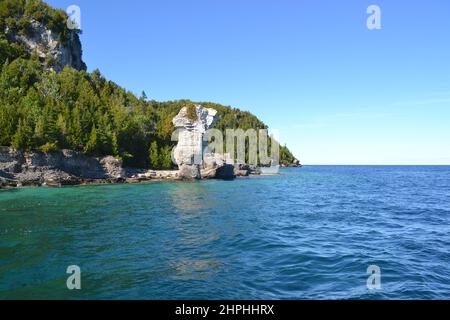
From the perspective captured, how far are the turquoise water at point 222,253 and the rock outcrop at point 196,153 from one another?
49.3 m

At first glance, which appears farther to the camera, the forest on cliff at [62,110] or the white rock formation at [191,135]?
the white rock formation at [191,135]

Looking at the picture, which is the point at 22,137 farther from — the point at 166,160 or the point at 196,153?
the point at 196,153

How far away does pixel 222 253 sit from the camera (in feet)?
58.7

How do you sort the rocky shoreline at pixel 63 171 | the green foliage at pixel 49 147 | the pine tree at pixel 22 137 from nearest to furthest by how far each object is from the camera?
1. the rocky shoreline at pixel 63 171
2. the pine tree at pixel 22 137
3. the green foliage at pixel 49 147

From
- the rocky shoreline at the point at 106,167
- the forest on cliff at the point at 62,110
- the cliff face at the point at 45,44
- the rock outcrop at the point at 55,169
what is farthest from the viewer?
the cliff face at the point at 45,44

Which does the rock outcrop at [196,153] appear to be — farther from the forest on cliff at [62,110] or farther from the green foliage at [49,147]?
the green foliage at [49,147]

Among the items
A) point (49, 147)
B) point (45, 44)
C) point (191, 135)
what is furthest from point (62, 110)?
point (45, 44)

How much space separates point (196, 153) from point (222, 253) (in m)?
66.9

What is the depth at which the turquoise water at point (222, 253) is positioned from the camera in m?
12.8

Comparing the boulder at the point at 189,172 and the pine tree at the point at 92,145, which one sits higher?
the pine tree at the point at 92,145

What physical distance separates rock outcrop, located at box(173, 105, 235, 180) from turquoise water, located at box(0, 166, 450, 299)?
49337 millimetres

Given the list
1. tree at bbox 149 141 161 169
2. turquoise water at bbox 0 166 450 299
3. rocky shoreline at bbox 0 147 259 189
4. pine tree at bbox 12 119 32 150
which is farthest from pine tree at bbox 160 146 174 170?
turquoise water at bbox 0 166 450 299

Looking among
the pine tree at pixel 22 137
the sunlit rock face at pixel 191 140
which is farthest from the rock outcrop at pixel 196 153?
the pine tree at pixel 22 137

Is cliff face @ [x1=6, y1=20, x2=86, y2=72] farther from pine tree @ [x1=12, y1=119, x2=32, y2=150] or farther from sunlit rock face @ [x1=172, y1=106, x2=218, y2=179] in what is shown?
pine tree @ [x1=12, y1=119, x2=32, y2=150]
